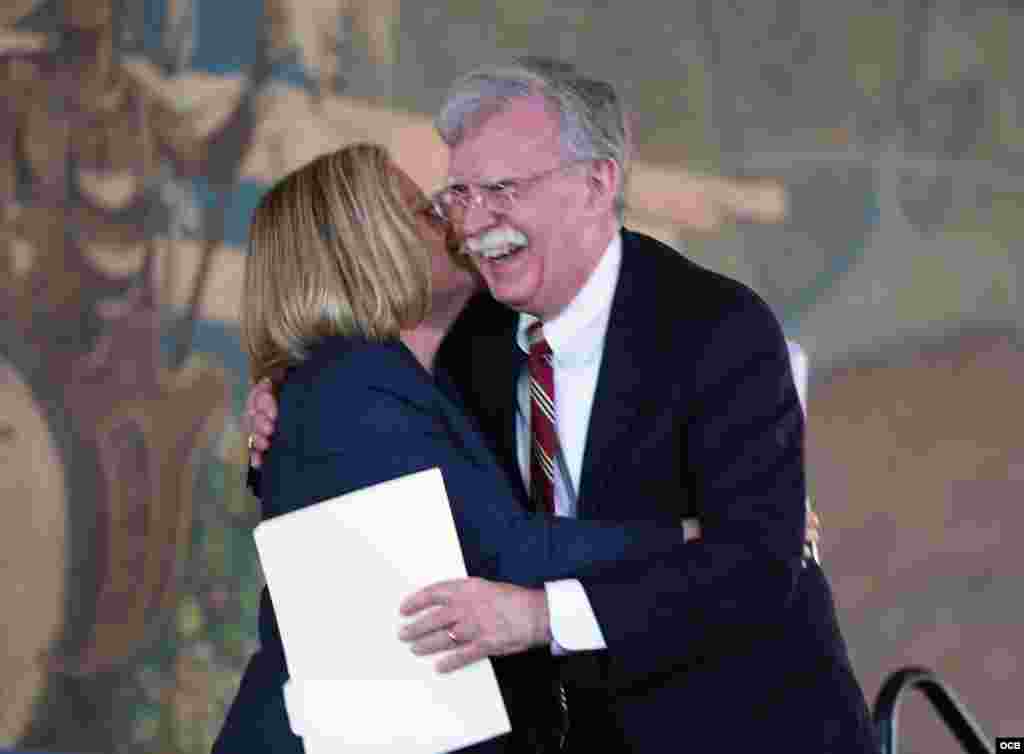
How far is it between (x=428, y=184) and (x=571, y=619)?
11.4 ft

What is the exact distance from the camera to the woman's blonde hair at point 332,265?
2801 mm

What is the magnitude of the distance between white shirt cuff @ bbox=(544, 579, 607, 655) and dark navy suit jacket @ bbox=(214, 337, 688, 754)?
50 mm

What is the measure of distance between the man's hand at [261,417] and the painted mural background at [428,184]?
2882 millimetres

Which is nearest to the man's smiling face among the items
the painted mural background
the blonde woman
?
the blonde woman

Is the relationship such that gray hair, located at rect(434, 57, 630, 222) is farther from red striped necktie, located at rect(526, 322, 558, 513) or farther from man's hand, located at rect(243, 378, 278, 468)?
man's hand, located at rect(243, 378, 278, 468)

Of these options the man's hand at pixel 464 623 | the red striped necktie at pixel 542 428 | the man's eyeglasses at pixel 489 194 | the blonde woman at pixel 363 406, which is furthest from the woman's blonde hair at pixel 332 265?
the man's hand at pixel 464 623

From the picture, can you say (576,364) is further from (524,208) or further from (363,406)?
(363,406)

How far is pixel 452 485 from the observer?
2721mm

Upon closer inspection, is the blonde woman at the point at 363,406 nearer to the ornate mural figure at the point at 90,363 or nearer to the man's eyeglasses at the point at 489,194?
the man's eyeglasses at the point at 489,194

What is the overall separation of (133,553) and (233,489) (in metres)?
0.38

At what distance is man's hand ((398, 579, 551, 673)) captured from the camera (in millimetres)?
2537

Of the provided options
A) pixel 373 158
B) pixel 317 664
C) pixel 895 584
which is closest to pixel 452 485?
pixel 317 664

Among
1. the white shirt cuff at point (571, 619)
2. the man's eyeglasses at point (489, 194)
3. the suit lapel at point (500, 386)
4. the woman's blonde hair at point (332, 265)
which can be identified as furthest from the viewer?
the suit lapel at point (500, 386)

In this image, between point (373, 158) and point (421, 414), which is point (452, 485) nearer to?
point (421, 414)
